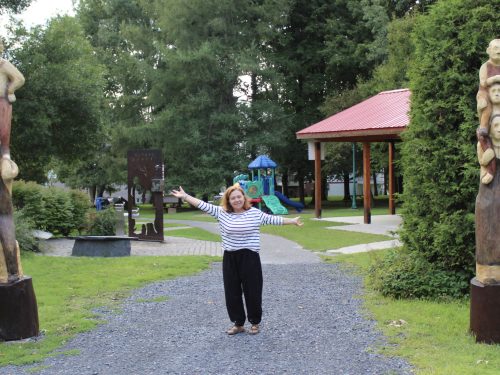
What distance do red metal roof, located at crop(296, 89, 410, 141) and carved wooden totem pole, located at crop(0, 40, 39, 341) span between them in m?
12.1

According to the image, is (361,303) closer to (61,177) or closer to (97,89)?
(97,89)

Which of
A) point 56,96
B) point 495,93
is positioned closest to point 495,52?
point 495,93

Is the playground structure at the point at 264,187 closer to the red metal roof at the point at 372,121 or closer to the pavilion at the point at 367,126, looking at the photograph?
the pavilion at the point at 367,126

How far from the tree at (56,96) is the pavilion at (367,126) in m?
7.49

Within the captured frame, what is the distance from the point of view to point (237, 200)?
6.16 metres

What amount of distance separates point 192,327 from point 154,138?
29086 millimetres

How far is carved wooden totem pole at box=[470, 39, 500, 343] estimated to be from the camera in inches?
221

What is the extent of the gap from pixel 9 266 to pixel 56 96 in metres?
12.6

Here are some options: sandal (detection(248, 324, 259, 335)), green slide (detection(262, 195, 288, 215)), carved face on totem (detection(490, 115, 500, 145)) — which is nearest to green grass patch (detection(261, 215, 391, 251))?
green slide (detection(262, 195, 288, 215))

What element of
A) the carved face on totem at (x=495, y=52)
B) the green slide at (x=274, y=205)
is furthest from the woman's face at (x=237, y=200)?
the green slide at (x=274, y=205)

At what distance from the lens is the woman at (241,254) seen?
610 cm

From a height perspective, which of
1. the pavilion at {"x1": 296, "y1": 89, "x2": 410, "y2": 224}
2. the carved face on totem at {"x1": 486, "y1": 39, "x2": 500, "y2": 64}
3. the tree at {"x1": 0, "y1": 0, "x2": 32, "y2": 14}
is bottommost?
the carved face on totem at {"x1": 486, "y1": 39, "x2": 500, "y2": 64}

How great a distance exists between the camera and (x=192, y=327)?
21.4ft

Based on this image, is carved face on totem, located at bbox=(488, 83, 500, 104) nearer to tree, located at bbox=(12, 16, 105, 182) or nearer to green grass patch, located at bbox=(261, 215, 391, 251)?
green grass patch, located at bbox=(261, 215, 391, 251)
